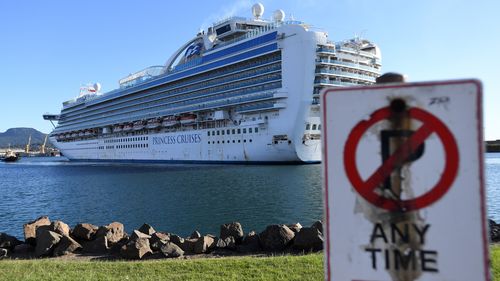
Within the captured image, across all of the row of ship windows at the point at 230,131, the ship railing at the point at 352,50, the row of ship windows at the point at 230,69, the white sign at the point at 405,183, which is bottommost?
the white sign at the point at 405,183

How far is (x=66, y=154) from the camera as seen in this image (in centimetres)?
8462

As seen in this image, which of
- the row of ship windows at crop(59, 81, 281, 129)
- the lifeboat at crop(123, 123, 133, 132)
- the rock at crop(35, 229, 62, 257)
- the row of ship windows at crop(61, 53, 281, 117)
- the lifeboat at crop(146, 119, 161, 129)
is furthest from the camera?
the lifeboat at crop(123, 123, 133, 132)

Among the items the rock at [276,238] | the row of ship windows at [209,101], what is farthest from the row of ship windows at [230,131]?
the rock at [276,238]

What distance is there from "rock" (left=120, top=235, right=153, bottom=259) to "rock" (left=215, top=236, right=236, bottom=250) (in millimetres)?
1374

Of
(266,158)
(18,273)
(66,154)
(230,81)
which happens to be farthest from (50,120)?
(18,273)

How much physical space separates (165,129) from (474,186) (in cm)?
5698

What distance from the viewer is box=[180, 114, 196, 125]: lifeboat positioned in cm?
5271

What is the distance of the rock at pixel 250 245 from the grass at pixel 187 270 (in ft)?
9.27

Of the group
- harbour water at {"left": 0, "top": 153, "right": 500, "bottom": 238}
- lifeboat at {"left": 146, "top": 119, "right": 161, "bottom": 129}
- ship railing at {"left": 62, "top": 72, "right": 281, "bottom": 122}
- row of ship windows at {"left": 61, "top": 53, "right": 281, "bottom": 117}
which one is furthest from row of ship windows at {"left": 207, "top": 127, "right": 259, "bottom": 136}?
harbour water at {"left": 0, "top": 153, "right": 500, "bottom": 238}

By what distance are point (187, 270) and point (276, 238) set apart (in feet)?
11.0

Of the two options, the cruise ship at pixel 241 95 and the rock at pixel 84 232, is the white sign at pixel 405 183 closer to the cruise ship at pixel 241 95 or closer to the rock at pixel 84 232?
the rock at pixel 84 232

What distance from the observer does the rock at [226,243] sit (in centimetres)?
927

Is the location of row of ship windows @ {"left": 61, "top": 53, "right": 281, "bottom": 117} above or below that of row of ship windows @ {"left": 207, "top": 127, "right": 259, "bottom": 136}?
above

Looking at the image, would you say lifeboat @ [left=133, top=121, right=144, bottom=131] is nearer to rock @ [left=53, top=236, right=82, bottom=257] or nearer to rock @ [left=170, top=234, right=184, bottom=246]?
rock @ [left=53, top=236, right=82, bottom=257]
